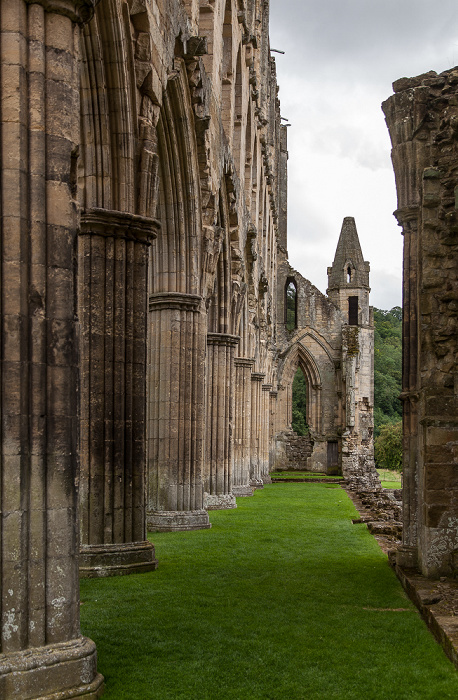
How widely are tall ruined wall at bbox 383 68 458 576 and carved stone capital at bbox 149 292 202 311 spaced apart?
434cm

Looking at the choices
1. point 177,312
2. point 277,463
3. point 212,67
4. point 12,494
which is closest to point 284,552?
point 177,312

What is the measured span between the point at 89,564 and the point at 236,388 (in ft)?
47.0

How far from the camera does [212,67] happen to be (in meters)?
15.9

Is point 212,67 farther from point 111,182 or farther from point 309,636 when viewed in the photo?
point 309,636

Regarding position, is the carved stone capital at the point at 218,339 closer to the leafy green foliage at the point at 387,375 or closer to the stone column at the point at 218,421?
the stone column at the point at 218,421

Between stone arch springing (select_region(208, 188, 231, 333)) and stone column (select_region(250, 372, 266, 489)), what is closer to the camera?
stone arch springing (select_region(208, 188, 231, 333))

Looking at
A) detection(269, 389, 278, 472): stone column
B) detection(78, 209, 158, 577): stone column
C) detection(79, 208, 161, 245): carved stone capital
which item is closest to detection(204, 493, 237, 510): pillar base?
detection(78, 209, 158, 577): stone column

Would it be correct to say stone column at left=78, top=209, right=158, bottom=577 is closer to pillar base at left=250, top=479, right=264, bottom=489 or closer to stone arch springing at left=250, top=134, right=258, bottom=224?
stone arch springing at left=250, top=134, right=258, bottom=224

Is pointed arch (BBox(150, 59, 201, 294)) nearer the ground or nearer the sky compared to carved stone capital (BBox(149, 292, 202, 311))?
nearer the sky

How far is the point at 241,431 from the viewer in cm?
2344

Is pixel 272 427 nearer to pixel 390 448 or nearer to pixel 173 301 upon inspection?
pixel 390 448

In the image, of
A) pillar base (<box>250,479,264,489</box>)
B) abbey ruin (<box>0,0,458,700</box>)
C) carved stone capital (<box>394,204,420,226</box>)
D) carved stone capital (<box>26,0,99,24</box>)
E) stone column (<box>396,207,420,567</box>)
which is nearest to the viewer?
abbey ruin (<box>0,0,458,700</box>)

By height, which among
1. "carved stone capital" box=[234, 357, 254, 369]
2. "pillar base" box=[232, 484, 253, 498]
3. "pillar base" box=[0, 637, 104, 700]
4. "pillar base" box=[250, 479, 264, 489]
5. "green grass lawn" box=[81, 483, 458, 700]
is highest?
"carved stone capital" box=[234, 357, 254, 369]

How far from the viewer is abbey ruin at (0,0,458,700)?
4.94 meters
